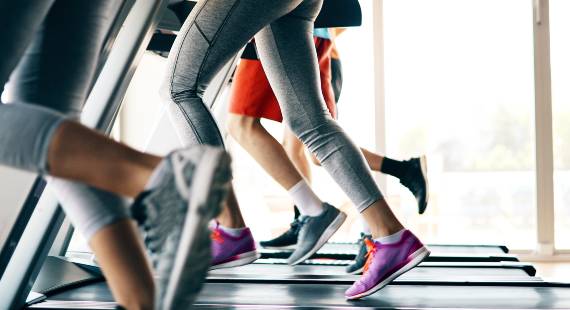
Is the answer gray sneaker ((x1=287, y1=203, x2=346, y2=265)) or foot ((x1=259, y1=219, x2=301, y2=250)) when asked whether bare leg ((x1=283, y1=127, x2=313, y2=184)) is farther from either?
gray sneaker ((x1=287, y1=203, x2=346, y2=265))

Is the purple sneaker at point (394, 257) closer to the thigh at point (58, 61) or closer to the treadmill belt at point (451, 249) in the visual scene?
the thigh at point (58, 61)

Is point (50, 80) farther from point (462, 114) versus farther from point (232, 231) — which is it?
point (462, 114)

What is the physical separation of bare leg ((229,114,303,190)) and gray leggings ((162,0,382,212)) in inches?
31.4

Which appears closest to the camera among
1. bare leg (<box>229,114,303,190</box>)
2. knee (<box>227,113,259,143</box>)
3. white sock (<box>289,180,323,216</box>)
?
white sock (<box>289,180,323,216</box>)

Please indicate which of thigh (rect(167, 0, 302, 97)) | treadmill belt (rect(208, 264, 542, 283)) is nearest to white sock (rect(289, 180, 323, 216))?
treadmill belt (rect(208, 264, 542, 283))

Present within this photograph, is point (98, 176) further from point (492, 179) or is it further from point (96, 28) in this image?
point (492, 179)

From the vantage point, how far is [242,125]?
2592 mm

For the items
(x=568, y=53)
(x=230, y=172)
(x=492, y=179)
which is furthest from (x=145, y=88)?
(x=230, y=172)

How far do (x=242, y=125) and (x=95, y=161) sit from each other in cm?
185

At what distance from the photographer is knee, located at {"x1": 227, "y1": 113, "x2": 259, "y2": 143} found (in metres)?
2.58

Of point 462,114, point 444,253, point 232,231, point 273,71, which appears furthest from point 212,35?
point 462,114

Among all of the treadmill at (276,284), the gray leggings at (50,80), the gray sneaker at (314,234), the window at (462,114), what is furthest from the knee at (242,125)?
the window at (462,114)

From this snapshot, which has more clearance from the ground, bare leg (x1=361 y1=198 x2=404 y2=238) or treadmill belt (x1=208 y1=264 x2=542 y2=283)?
bare leg (x1=361 y1=198 x2=404 y2=238)

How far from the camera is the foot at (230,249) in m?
1.65
